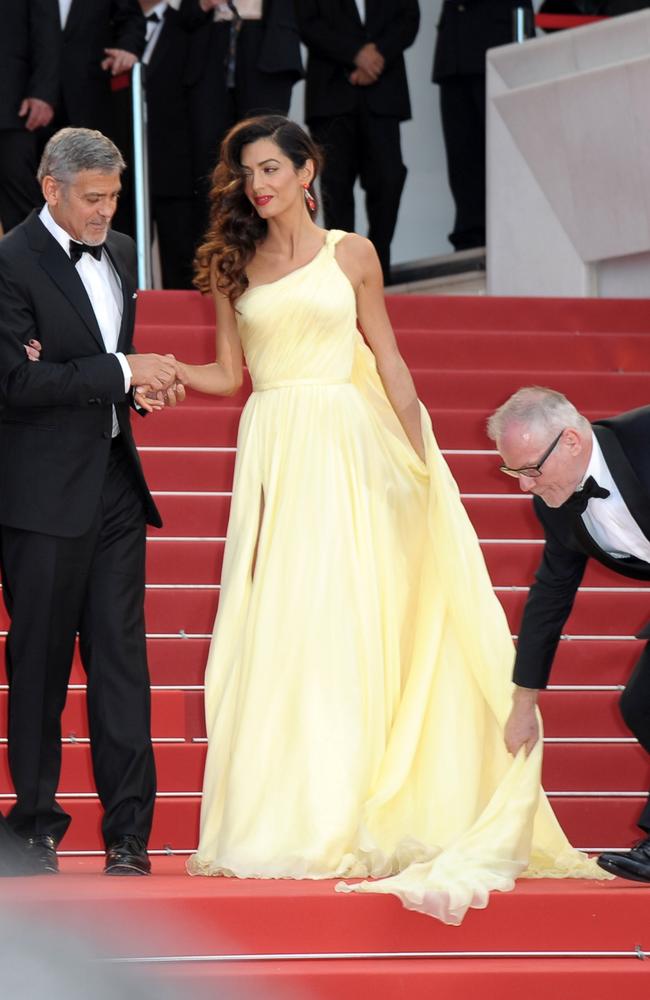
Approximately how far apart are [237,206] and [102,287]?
0.44 m

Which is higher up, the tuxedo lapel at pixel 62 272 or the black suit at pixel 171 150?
the black suit at pixel 171 150

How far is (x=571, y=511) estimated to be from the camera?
3027 millimetres

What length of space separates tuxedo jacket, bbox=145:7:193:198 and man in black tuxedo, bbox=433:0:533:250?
191 cm

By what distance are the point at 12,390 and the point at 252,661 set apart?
83cm

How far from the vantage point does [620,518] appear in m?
3.08

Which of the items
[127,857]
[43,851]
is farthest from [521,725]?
[43,851]

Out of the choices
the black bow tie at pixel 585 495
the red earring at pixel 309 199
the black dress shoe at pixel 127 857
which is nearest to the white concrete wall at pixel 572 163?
the red earring at pixel 309 199

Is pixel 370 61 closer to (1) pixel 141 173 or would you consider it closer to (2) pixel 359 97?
(2) pixel 359 97

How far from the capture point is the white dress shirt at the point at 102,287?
3480 millimetres

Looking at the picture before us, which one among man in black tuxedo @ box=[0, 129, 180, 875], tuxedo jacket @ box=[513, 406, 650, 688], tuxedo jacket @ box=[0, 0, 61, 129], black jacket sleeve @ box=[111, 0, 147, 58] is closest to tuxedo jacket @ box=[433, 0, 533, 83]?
black jacket sleeve @ box=[111, 0, 147, 58]

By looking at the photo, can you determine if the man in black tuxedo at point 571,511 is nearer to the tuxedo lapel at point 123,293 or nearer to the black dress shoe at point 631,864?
the black dress shoe at point 631,864

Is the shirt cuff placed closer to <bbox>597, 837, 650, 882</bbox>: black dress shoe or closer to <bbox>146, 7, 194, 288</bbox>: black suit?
<bbox>597, 837, 650, 882</bbox>: black dress shoe

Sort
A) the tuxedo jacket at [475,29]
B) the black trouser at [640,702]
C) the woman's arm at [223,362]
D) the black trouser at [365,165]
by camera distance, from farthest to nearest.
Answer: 1. the tuxedo jacket at [475,29]
2. the black trouser at [365,165]
3. the woman's arm at [223,362]
4. the black trouser at [640,702]

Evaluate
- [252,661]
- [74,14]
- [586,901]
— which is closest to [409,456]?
[252,661]
